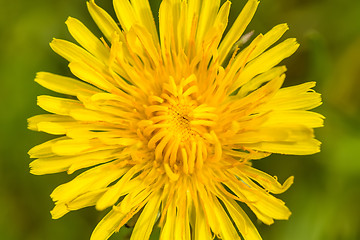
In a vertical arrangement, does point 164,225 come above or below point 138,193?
below

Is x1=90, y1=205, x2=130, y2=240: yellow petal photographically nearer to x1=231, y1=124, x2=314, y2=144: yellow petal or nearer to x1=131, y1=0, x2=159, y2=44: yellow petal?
x1=231, y1=124, x2=314, y2=144: yellow petal

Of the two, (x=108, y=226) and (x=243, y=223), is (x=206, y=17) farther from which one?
(x=108, y=226)

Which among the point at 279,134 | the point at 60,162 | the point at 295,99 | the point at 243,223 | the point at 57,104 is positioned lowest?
the point at 243,223

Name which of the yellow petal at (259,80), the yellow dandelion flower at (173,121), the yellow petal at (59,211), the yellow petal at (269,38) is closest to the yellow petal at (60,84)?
the yellow dandelion flower at (173,121)

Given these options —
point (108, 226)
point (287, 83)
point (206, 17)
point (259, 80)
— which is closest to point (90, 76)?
point (206, 17)

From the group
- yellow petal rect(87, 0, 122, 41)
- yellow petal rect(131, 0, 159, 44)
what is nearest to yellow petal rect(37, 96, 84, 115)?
yellow petal rect(87, 0, 122, 41)
